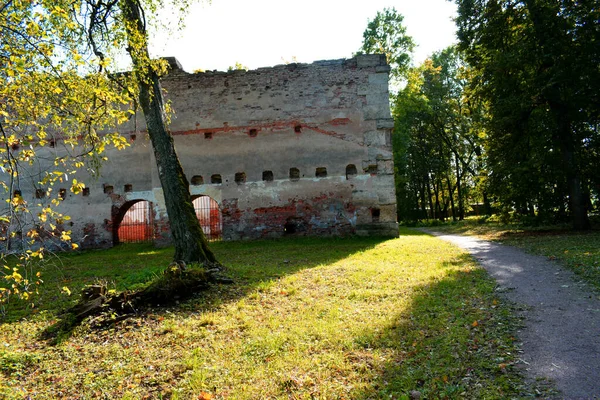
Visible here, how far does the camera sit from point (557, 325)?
14.1 ft

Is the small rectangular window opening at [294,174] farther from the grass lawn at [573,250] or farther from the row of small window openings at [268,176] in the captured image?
the grass lawn at [573,250]

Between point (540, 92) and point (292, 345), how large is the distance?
1273 cm

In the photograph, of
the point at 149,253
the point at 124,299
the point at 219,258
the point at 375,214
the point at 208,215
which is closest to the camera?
the point at 124,299

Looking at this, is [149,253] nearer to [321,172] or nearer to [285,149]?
[285,149]

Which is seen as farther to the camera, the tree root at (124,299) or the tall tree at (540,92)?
the tall tree at (540,92)

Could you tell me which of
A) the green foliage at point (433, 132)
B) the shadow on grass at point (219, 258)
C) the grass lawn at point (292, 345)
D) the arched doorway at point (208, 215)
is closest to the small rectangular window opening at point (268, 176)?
the shadow on grass at point (219, 258)

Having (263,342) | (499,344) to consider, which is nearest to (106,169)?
(263,342)

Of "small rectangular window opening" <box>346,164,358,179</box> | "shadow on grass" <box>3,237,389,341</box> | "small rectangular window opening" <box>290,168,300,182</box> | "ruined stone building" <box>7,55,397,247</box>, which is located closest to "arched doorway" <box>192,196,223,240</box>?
"ruined stone building" <box>7,55,397,247</box>

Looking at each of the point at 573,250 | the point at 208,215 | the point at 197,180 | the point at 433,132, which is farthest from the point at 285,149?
the point at 433,132

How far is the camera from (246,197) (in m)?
15.0

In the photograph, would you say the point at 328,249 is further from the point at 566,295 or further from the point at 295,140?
the point at 566,295

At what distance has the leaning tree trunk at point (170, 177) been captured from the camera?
25.9 feet

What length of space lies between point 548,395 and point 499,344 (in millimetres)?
987

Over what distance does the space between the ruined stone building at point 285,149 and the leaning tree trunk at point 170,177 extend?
683 centimetres
